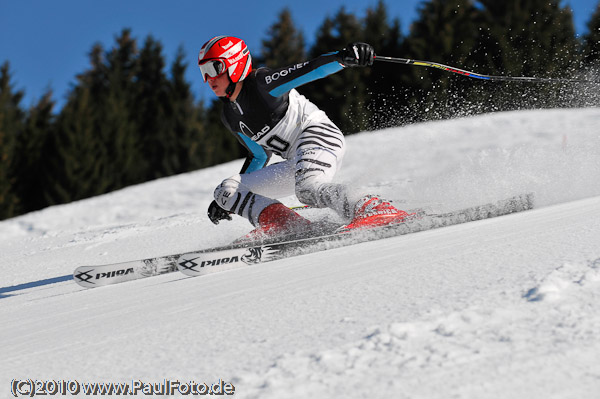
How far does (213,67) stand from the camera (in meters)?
4.26

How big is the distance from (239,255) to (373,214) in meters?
0.94

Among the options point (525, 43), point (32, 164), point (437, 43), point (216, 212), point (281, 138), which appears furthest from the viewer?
point (437, 43)

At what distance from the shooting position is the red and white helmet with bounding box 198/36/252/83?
4227 mm

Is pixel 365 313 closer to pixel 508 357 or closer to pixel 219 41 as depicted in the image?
pixel 508 357

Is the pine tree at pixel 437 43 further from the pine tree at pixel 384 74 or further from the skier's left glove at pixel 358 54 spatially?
the skier's left glove at pixel 358 54

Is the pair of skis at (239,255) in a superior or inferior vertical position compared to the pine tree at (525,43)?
inferior

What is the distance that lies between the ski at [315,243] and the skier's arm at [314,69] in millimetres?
1008

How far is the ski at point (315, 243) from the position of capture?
337 cm

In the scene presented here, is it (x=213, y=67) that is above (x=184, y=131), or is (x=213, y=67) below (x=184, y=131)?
below

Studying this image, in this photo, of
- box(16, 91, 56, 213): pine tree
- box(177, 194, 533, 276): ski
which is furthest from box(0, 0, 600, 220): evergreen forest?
box(177, 194, 533, 276): ski

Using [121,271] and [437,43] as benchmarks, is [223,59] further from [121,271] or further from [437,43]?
[437,43]

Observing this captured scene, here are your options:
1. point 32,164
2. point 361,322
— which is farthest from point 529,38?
point 361,322

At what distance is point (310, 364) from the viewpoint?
1.39 m

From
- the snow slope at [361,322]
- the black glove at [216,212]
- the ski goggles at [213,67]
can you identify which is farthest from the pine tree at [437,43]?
the snow slope at [361,322]
